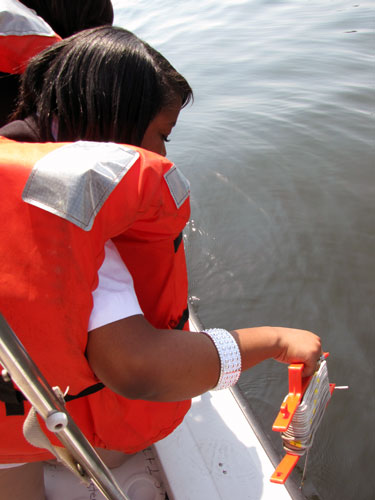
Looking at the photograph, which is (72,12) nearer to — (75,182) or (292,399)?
(75,182)

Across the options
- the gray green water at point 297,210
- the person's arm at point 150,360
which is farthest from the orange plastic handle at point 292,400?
the gray green water at point 297,210

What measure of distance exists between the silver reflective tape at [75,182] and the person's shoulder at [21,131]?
230 millimetres

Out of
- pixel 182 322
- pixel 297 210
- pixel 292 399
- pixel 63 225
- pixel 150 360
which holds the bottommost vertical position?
pixel 297 210

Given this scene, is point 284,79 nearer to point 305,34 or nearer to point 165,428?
point 305,34

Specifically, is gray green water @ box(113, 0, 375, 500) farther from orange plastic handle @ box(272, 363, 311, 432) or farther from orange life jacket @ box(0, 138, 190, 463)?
orange life jacket @ box(0, 138, 190, 463)

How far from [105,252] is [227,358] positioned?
A: 1.17 feet

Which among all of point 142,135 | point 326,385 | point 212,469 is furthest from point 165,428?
point 142,135

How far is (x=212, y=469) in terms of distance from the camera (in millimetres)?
1598

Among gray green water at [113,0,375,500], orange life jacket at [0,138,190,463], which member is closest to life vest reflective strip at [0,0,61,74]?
orange life jacket at [0,138,190,463]

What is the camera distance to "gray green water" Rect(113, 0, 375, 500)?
7.88 ft

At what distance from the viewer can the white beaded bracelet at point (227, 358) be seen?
1083mm

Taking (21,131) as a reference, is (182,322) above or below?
below

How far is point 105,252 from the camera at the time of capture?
1030 mm

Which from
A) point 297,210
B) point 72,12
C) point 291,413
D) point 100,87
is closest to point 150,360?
point 291,413
